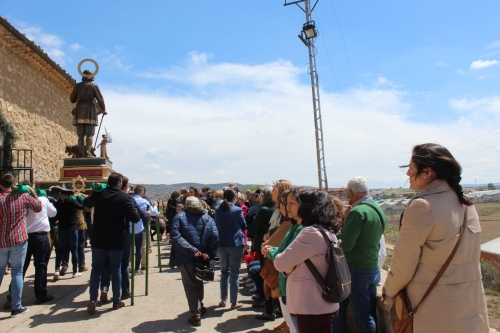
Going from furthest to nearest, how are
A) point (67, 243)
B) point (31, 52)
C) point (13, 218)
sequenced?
1. point (31, 52)
2. point (67, 243)
3. point (13, 218)

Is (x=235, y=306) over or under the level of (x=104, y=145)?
under

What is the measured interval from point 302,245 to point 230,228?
2.83 metres


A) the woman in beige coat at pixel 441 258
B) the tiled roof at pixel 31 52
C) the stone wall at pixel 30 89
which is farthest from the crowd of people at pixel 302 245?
the tiled roof at pixel 31 52

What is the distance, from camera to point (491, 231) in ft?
109

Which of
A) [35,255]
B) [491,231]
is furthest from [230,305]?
[491,231]

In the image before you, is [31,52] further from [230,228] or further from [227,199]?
[230,228]

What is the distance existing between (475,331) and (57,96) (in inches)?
649

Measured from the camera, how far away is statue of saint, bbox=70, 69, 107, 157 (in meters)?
8.83

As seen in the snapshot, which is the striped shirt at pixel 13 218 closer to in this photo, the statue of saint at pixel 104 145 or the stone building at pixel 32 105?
the statue of saint at pixel 104 145

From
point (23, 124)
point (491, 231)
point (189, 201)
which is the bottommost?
point (491, 231)

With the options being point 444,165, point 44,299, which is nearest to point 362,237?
point 444,165

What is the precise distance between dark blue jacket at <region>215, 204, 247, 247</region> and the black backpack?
2.77 m

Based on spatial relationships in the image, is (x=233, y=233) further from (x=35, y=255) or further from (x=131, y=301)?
(x=35, y=255)

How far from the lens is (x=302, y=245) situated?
111 inches
